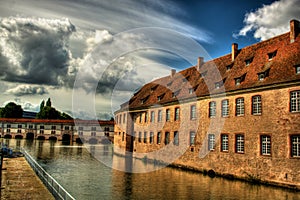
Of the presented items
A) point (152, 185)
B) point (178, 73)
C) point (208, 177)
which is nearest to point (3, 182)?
point (152, 185)

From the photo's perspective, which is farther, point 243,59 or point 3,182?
point 243,59

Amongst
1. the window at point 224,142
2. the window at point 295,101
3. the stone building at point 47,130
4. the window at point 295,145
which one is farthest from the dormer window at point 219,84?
the stone building at point 47,130

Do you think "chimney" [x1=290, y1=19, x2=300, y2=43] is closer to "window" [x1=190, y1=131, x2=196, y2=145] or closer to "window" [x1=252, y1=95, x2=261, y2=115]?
"window" [x1=252, y1=95, x2=261, y2=115]

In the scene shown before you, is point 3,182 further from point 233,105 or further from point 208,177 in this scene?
point 233,105

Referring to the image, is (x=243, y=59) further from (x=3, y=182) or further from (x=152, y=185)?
(x=3, y=182)

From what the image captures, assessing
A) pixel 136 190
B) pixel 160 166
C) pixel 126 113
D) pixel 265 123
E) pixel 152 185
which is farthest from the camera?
pixel 126 113

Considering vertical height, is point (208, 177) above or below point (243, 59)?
below

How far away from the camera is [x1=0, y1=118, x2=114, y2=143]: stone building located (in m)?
90.1

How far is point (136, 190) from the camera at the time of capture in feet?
63.8

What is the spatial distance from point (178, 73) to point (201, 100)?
13.3 metres

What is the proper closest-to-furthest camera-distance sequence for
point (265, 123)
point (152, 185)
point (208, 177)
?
point (152, 185) < point (265, 123) < point (208, 177)

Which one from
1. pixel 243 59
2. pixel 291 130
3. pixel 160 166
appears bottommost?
pixel 160 166

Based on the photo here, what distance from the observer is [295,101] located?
70.6 ft

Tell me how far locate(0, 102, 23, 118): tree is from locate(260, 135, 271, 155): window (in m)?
102
